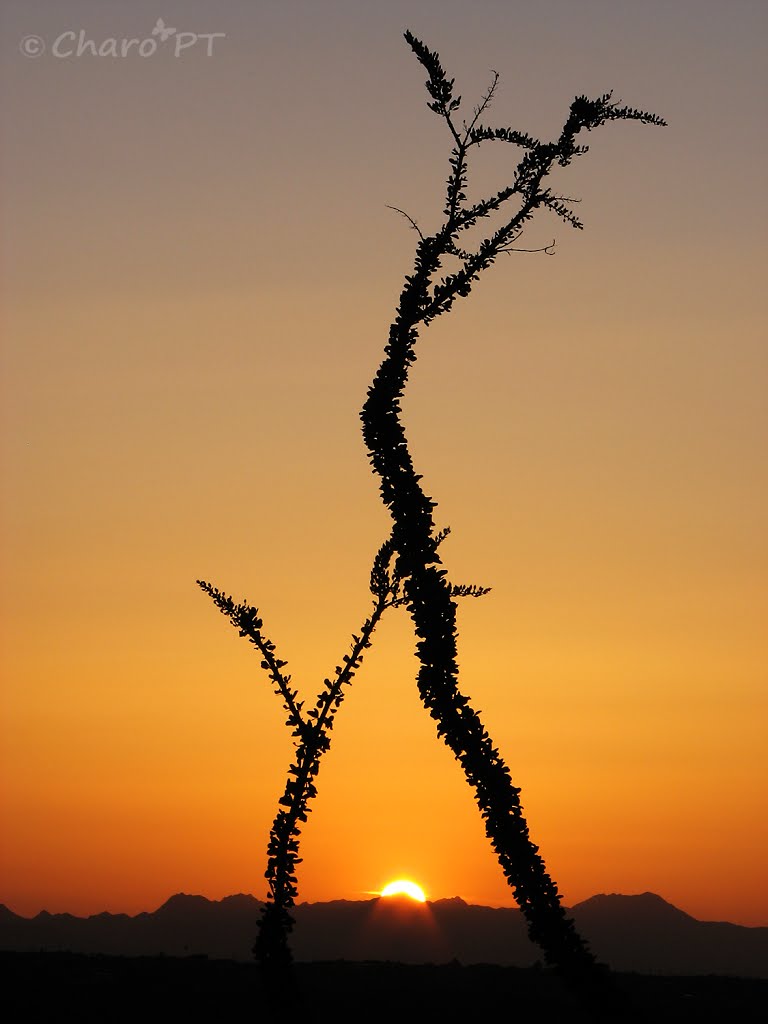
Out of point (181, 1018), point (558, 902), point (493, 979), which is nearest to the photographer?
point (558, 902)

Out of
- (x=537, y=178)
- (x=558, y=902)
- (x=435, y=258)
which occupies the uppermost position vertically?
(x=537, y=178)

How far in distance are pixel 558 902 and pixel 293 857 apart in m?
5.51

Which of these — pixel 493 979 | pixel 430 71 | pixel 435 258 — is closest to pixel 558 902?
pixel 493 979

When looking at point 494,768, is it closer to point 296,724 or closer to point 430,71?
point 296,724

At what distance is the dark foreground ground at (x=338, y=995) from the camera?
29312mm

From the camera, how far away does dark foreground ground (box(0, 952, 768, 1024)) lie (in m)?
29.3

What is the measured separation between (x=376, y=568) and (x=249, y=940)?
819cm

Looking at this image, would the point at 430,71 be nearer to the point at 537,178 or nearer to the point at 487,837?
the point at 537,178

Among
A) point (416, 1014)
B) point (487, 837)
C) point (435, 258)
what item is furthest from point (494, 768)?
point (435, 258)

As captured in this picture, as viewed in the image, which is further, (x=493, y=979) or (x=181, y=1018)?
(x=493, y=979)

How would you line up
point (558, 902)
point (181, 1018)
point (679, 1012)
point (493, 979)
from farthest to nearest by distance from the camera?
point (493, 979) → point (679, 1012) → point (181, 1018) → point (558, 902)

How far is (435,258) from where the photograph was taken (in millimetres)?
29172

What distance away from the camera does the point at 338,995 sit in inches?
1237

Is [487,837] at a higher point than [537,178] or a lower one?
lower
